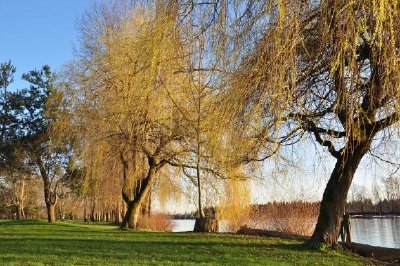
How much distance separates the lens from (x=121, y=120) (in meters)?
14.3

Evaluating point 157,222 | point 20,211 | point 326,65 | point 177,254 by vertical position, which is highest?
point 326,65

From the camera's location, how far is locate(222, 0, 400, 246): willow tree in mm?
4133

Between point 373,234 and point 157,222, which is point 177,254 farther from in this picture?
point 373,234

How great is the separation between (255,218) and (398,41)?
42.0 ft

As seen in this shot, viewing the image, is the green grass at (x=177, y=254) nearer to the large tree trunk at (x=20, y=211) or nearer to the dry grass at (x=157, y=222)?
the dry grass at (x=157, y=222)

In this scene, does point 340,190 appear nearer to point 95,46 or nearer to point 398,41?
point 398,41

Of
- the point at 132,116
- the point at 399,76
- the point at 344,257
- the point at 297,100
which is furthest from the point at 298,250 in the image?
the point at 132,116

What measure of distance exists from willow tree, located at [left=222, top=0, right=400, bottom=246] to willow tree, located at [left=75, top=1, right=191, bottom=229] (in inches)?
280

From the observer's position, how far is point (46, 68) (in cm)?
2747

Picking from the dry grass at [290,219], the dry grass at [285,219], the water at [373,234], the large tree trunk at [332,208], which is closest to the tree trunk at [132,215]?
the dry grass at [285,219]

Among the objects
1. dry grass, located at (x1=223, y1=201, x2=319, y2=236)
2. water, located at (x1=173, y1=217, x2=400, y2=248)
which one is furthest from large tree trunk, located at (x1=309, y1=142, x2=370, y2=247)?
water, located at (x1=173, y1=217, x2=400, y2=248)

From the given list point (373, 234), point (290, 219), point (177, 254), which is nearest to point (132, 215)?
point (290, 219)

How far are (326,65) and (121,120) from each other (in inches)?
399

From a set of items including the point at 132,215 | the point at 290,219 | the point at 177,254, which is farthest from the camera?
the point at 132,215
